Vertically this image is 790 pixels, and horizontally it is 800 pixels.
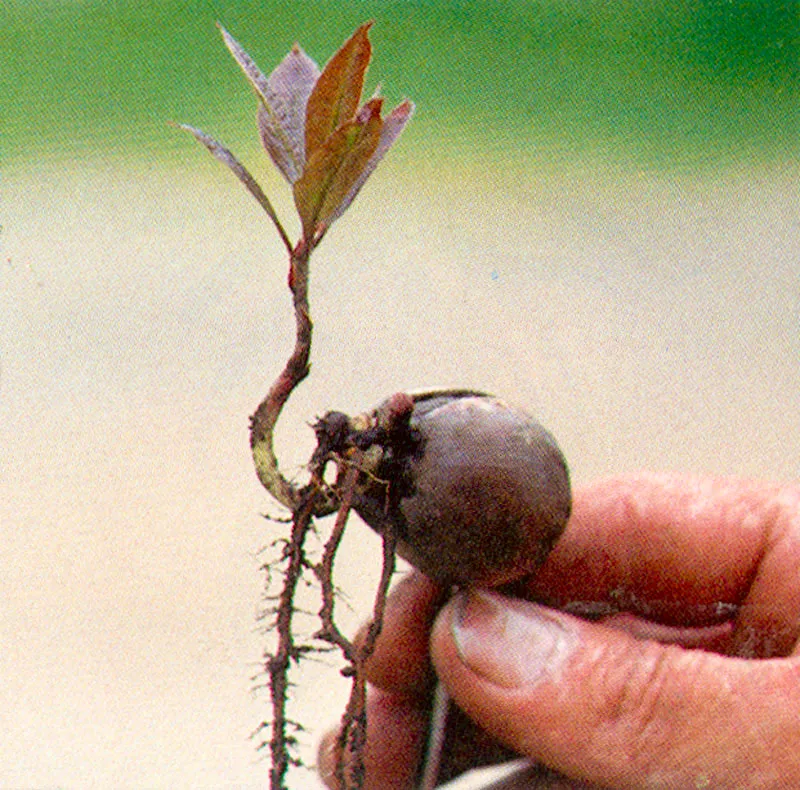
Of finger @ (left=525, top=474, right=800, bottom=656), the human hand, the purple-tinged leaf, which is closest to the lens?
the purple-tinged leaf

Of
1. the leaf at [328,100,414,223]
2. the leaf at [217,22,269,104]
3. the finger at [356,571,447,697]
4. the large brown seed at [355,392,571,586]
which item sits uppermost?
the leaf at [217,22,269,104]

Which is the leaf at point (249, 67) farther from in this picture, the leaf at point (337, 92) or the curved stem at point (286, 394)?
the curved stem at point (286, 394)

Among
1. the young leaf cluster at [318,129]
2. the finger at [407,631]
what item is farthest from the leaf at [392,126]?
the finger at [407,631]

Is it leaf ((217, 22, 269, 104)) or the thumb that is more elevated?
leaf ((217, 22, 269, 104))

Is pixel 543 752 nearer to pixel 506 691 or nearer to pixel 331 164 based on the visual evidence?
pixel 506 691

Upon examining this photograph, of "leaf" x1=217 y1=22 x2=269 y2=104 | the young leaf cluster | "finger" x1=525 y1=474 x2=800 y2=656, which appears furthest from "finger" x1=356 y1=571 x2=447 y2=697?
"leaf" x1=217 y1=22 x2=269 y2=104

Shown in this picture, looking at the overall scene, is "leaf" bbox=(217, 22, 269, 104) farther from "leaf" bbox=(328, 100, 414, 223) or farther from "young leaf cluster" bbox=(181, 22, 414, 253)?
"leaf" bbox=(328, 100, 414, 223)
